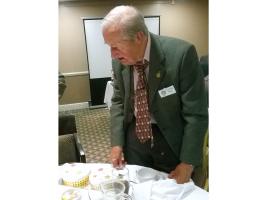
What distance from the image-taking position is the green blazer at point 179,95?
1103mm

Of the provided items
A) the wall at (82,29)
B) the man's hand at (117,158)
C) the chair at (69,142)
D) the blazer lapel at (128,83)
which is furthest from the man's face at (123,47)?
the wall at (82,29)

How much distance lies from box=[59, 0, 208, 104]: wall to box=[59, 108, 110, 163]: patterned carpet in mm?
486

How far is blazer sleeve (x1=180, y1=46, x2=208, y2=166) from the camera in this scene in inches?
43.3

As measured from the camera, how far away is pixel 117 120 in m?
1.30

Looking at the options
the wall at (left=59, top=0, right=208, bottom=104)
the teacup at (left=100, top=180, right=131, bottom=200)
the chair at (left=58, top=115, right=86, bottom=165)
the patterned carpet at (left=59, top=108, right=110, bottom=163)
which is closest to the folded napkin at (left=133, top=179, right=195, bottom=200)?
the teacup at (left=100, top=180, right=131, bottom=200)

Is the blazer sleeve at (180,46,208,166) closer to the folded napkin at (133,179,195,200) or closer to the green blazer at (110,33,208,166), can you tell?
the green blazer at (110,33,208,166)

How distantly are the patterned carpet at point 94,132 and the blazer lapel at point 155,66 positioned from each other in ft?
6.37

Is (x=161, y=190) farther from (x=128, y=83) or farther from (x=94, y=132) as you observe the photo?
(x=94, y=132)

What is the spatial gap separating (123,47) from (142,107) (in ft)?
0.93

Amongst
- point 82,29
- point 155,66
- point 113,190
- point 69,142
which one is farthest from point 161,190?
point 82,29
